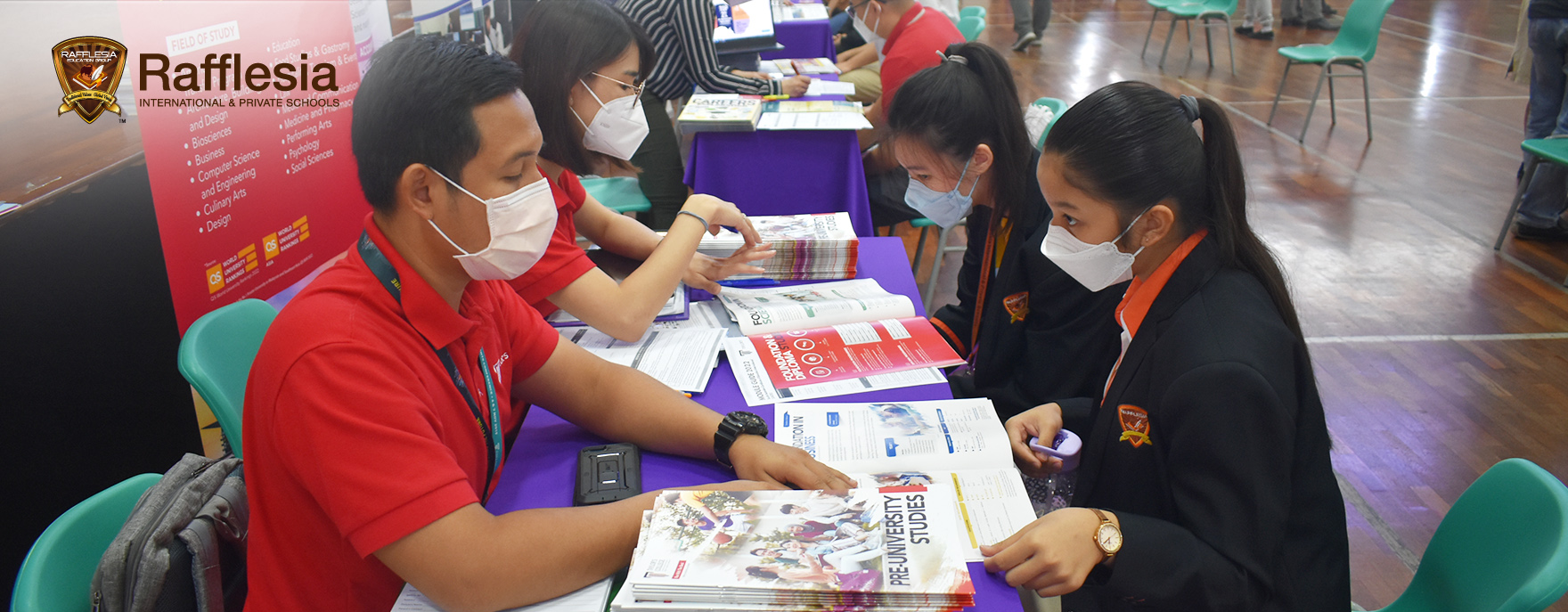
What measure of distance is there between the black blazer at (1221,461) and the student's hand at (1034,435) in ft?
0.41

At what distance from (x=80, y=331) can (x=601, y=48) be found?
1214 millimetres

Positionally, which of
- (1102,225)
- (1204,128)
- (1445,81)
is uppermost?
(1204,128)

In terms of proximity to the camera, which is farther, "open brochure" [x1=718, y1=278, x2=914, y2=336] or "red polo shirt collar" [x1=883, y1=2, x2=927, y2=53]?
"red polo shirt collar" [x1=883, y1=2, x2=927, y2=53]

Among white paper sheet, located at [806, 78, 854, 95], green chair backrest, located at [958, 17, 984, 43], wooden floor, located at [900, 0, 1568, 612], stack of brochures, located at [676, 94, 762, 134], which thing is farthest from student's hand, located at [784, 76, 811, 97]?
green chair backrest, located at [958, 17, 984, 43]

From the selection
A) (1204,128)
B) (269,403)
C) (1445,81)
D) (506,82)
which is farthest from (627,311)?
(1445,81)

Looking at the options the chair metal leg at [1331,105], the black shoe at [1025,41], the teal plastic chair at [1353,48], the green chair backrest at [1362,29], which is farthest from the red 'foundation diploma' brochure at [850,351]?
the black shoe at [1025,41]

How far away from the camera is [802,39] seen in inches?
198

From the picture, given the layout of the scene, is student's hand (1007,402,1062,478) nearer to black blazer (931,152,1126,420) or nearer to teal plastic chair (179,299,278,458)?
black blazer (931,152,1126,420)

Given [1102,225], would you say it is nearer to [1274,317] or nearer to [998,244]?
[1274,317]

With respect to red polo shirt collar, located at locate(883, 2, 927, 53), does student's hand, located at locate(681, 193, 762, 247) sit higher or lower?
lower

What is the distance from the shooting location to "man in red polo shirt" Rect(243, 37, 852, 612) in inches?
36.5

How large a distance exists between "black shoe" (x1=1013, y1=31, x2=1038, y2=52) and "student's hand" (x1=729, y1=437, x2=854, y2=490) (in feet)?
27.6

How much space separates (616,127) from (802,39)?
314 cm

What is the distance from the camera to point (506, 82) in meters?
1.11
